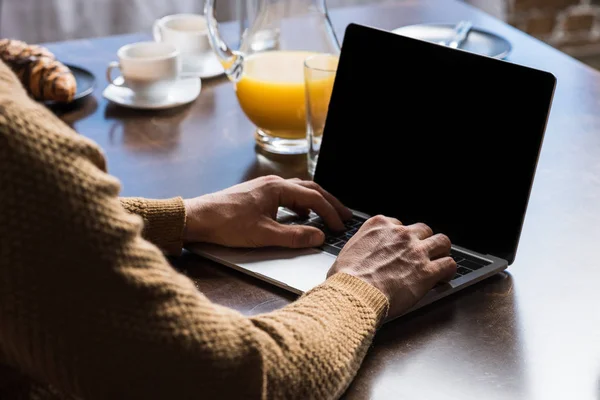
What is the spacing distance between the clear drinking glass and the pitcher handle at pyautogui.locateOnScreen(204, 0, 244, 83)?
Result: 6.4 inches

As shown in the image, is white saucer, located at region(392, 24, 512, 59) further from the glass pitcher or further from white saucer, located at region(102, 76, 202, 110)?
white saucer, located at region(102, 76, 202, 110)

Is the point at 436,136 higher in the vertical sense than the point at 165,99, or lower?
higher

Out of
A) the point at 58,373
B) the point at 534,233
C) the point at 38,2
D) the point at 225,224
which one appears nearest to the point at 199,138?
the point at 225,224

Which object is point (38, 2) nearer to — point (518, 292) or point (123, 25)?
point (123, 25)

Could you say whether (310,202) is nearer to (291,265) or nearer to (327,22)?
(291,265)

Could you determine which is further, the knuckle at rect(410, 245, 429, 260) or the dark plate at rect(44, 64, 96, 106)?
the dark plate at rect(44, 64, 96, 106)

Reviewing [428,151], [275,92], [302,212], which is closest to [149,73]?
[275,92]

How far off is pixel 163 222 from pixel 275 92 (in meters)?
0.39

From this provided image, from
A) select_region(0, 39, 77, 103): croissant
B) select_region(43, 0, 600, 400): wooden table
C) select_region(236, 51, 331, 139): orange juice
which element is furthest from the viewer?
select_region(0, 39, 77, 103): croissant

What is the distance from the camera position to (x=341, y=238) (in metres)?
1.12

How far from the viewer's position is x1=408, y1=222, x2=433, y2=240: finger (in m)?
1.05

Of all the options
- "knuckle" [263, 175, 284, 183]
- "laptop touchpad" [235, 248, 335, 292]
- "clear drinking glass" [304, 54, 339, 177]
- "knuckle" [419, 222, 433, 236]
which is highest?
"clear drinking glass" [304, 54, 339, 177]

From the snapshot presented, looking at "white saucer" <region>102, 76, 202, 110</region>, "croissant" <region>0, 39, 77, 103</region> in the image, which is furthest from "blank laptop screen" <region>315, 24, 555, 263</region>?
"croissant" <region>0, 39, 77, 103</region>

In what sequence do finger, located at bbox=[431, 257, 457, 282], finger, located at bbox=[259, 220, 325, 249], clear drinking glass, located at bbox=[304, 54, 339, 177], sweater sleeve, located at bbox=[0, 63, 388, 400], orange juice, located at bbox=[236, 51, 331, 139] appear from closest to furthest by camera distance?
sweater sleeve, located at bbox=[0, 63, 388, 400]
finger, located at bbox=[431, 257, 457, 282]
finger, located at bbox=[259, 220, 325, 249]
clear drinking glass, located at bbox=[304, 54, 339, 177]
orange juice, located at bbox=[236, 51, 331, 139]
